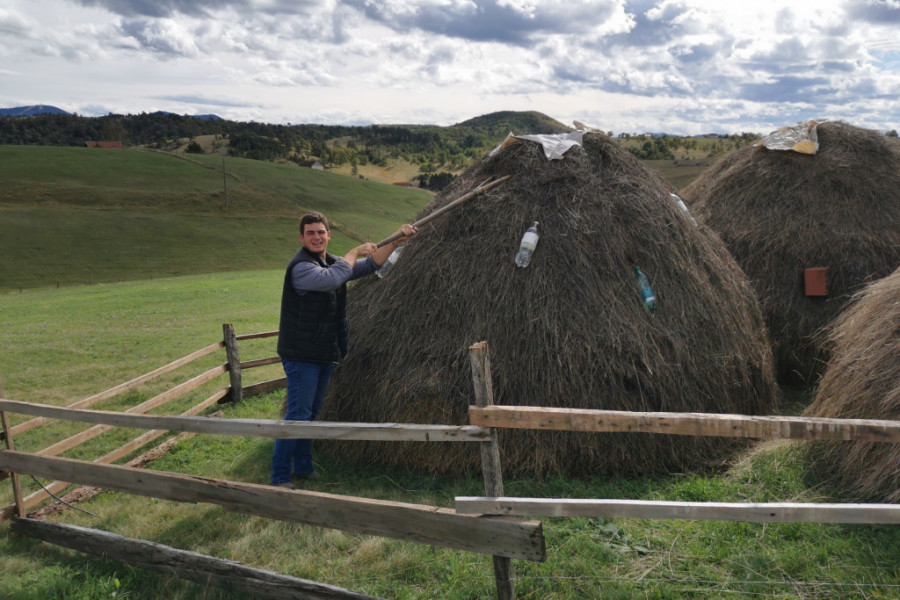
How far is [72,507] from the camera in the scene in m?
5.93

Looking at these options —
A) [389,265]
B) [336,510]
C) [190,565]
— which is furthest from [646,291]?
[190,565]

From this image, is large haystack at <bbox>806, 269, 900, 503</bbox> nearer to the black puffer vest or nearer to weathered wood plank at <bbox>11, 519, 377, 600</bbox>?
weathered wood plank at <bbox>11, 519, 377, 600</bbox>

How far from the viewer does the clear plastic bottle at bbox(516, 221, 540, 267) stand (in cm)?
647

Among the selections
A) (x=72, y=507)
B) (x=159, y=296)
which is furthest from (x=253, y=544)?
(x=159, y=296)

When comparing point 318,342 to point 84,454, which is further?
point 84,454

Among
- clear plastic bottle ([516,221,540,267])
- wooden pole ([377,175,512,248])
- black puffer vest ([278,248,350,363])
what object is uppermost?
wooden pole ([377,175,512,248])

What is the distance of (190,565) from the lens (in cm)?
441

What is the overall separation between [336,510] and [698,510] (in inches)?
89.3

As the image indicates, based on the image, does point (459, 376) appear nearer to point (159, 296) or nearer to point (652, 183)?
point (652, 183)

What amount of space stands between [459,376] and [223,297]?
19233 mm

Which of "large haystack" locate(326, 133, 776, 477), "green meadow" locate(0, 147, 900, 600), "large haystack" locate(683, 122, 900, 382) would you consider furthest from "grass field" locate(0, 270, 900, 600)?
"large haystack" locate(683, 122, 900, 382)

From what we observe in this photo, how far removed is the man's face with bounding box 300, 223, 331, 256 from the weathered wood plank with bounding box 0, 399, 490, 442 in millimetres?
1809

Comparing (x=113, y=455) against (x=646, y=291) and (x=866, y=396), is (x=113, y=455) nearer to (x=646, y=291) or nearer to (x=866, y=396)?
(x=646, y=291)

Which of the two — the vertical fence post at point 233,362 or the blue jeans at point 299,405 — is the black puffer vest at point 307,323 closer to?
the blue jeans at point 299,405
